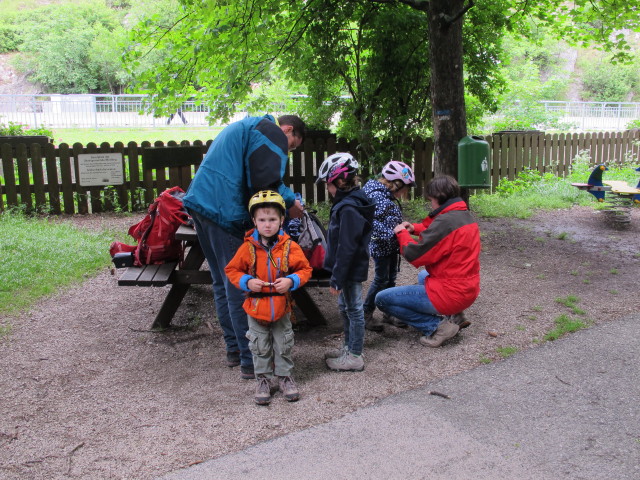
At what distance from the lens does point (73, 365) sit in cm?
431

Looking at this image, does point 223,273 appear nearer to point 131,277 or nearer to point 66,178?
point 131,277

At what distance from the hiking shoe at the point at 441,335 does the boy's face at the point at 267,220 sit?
5.43 feet

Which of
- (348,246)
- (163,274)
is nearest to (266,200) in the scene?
(348,246)

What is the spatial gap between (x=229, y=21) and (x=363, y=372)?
199 inches

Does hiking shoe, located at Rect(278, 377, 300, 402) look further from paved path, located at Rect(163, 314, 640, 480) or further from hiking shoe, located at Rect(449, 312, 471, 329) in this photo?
hiking shoe, located at Rect(449, 312, 471, 329)

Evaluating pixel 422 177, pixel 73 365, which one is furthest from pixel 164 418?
pixel 422 177

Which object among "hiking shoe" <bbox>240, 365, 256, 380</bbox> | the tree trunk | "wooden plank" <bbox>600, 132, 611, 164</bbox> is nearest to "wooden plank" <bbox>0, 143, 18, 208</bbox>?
the tree trunk

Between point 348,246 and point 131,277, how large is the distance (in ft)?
5.64

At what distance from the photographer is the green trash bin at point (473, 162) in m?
6.96

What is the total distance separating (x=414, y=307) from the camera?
463 cm

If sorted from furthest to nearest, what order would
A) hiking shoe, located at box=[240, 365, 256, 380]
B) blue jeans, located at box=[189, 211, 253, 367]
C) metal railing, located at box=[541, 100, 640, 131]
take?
metal railing, located at box=[541, 100, 640, 131] → hiking shoe, located at box=[240, 365, 256, 380] → blue jeans, located at box=[189, 211, 253, 367]

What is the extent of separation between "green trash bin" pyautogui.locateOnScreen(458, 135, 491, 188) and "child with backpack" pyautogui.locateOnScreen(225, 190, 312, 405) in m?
3.80

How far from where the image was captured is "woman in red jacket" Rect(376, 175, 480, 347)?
4395 mm

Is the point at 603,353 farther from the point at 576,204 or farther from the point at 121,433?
the point at 576,204
